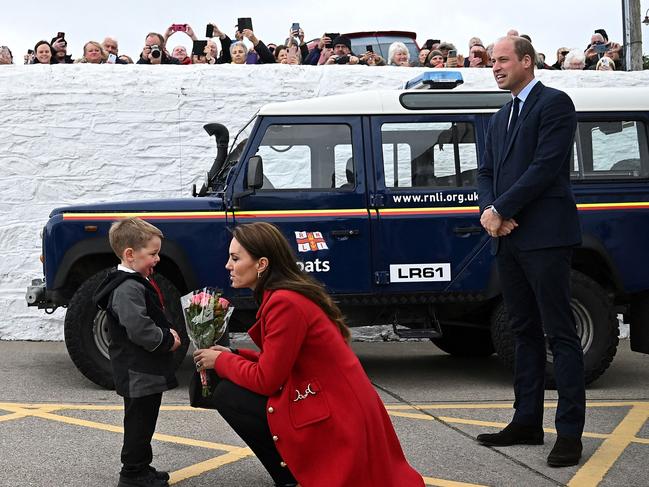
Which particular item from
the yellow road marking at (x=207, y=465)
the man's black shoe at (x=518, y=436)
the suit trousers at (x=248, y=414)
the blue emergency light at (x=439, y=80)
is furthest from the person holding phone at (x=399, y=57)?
the suit trousers at (x=248, y=414)

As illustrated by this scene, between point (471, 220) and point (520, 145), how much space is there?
213cm

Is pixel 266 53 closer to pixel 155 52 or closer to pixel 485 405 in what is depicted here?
pixel 155 52

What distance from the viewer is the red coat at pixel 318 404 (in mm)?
3514

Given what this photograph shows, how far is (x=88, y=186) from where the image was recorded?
10398 mm

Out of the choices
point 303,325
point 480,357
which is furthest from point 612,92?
point 303,325

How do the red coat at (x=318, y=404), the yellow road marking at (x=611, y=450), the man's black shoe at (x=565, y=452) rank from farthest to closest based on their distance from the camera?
the man's black shoe at (x=565, y=452) < the yellow road marking at (x=611, y=450) < the red coat at (x=318, y=404)

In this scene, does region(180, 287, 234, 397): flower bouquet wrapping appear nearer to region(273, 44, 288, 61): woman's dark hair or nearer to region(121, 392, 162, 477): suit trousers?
region(121, 392, 162, 477): suit trousers

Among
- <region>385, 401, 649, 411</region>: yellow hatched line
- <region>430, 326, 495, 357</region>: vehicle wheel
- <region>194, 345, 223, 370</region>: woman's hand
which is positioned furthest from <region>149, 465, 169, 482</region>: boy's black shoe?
<region>430, 326, 495, 357</region>: vehicle wheel

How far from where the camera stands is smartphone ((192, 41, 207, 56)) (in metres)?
11.6

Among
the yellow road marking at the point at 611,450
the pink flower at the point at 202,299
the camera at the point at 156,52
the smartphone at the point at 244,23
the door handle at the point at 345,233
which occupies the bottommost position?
the yellow road marking at the point at 611,450

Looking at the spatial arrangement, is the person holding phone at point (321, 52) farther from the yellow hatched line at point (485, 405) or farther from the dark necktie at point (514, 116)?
the dark necktie at point (514, 116)

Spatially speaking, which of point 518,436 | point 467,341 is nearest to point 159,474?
point 518,436

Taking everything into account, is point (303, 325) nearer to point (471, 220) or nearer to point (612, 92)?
point (471, 220)

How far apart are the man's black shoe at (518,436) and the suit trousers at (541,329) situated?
33 millimetres
